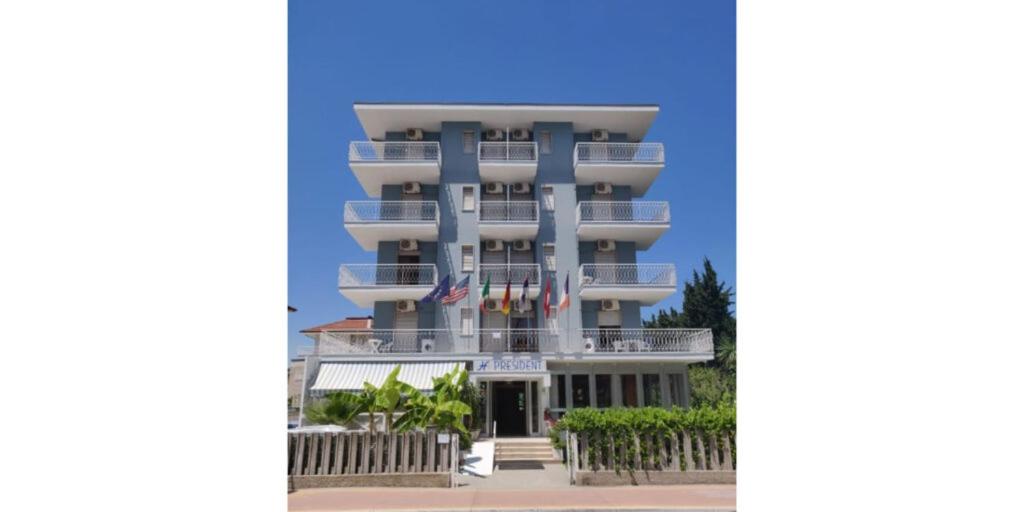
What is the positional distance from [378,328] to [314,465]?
38.4ft

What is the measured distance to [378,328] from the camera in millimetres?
21375

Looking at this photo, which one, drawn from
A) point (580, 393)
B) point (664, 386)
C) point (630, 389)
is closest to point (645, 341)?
point (664, 386)

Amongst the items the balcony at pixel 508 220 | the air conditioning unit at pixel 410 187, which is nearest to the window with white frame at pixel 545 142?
the balcony at pixel 508 220

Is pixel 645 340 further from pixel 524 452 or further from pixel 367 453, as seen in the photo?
pixel 367 453

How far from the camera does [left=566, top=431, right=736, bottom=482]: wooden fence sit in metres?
9.75

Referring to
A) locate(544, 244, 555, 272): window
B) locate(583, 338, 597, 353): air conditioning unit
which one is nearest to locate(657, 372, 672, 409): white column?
locate(583, 338, 597, 353): air conditioning unit

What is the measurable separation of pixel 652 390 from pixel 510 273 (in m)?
6.49

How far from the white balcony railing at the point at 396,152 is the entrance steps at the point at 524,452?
1089cm

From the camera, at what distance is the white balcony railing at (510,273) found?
21.4 metres

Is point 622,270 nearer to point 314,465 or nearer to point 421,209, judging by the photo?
point 421,209

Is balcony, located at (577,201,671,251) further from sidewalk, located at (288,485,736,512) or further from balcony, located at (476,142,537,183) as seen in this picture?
sidewalk, located at (288,485,736,512)

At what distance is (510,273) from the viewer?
21609 mm
